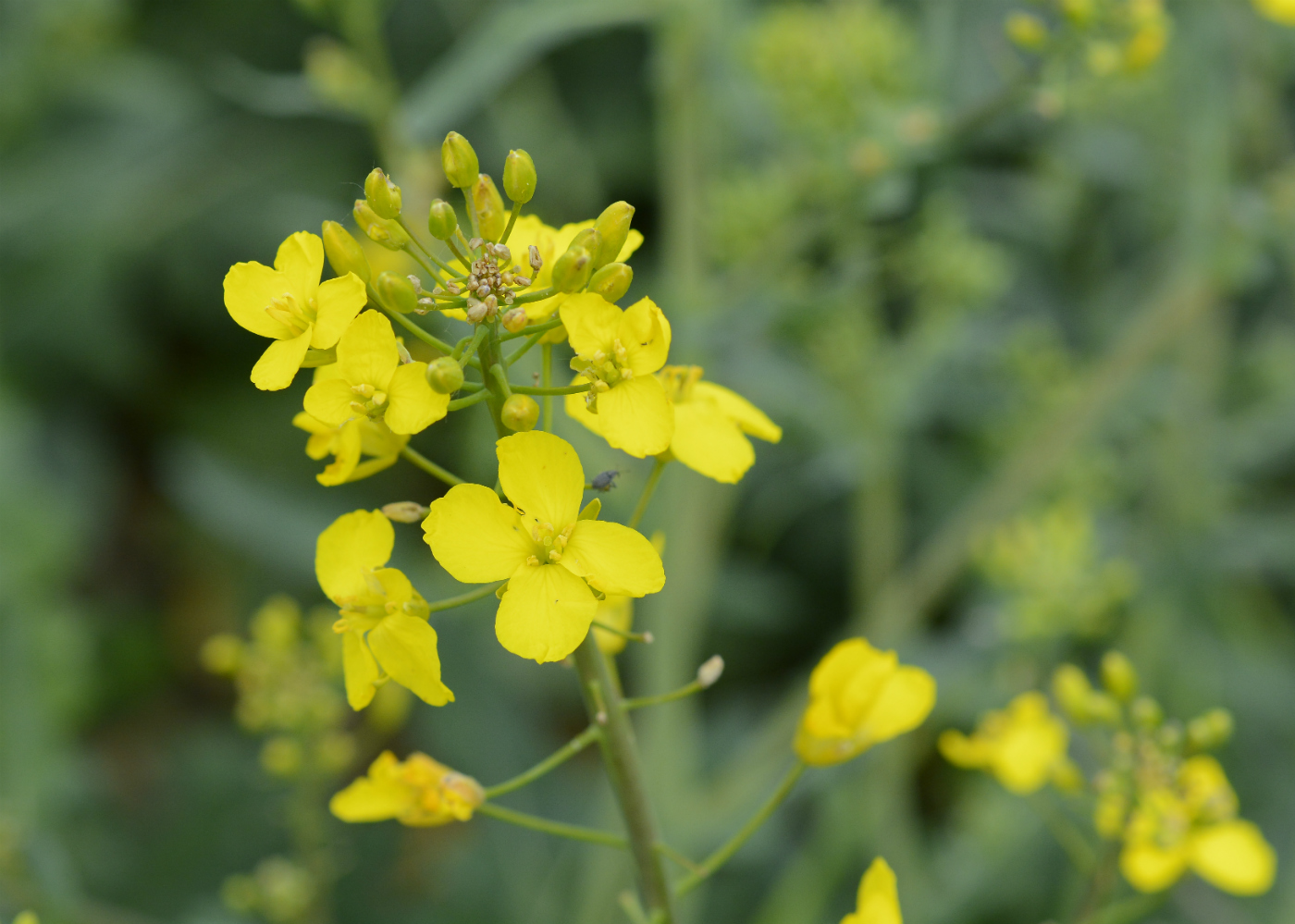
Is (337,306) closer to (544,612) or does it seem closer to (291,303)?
(291,303)

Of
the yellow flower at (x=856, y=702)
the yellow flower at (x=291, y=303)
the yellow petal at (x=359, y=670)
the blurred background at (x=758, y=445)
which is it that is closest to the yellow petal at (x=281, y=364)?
the yellow flower at (x=291, y=303)

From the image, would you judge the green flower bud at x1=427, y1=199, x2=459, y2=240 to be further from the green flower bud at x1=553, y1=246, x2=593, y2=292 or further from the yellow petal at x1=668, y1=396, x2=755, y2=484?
the yellow petal at x1=668, y1=396, x2=755, y2=484

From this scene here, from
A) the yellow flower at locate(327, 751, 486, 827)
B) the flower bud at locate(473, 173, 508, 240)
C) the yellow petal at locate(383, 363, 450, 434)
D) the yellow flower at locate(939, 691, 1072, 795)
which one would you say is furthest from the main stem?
the yellow flower at locate(939, 691, 1072, 795)

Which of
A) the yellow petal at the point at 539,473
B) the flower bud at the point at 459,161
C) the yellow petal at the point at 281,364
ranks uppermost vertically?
the flower bud at the point at 459,161

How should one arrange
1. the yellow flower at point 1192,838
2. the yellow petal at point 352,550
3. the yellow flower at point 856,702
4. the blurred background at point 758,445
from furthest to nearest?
the blurred background at point 758,445 → the yellow flower at point 1192,838 → the yellow flower at point 856,702 → the yellow petal at point 352,550

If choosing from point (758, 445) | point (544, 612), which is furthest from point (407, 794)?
point (758, 445)

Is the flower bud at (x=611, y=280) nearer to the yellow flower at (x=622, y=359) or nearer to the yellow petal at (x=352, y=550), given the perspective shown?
the yellow flower at (x=622, y=359)
